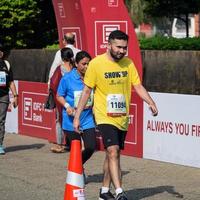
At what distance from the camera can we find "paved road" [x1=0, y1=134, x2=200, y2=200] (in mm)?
8898

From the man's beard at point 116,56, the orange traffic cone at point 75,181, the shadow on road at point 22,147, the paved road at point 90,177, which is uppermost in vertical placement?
the man's beard at point 116,56

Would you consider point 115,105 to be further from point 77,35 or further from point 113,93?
point 77,35

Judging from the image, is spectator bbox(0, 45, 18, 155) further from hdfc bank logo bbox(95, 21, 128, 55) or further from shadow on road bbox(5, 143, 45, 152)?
hdfc bank logo bbox(95, 21, 128, 55)

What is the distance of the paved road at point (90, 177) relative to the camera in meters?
8.90

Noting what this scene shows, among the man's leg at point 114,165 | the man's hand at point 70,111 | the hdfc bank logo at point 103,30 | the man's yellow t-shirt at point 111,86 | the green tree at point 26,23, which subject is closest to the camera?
the man's leg at point 114,165

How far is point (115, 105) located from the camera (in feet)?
25.6

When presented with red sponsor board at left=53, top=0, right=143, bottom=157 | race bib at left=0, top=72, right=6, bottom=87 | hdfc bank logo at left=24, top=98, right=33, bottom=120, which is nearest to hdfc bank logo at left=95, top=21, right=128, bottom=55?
red sponsor board at left=53, top=0, right=143, bottom=157

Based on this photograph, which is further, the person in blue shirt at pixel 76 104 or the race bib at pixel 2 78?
the race bib at pixel 2 78

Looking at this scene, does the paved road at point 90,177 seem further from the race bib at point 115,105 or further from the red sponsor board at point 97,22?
the red sponsor board at point 97,22

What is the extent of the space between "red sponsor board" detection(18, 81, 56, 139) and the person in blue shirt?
4.70 metres

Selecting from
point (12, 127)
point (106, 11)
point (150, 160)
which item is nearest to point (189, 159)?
point (150, 160)

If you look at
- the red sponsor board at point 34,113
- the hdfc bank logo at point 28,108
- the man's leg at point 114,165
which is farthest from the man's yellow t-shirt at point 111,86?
the hdfc bank logo at point 28,108

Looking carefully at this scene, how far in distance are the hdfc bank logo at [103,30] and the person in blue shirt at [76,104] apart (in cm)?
410

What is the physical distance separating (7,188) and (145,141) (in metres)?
3.07
